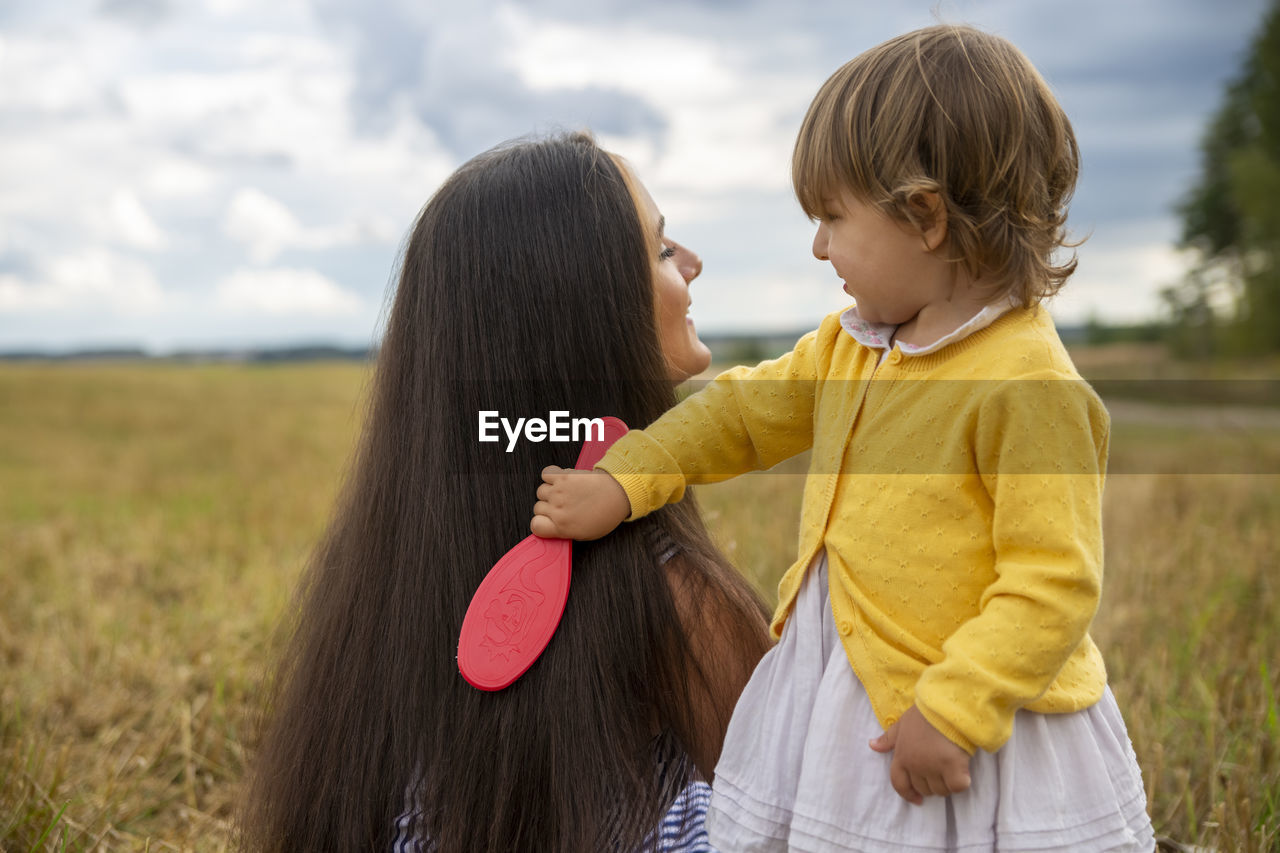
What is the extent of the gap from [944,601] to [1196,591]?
10.4ft

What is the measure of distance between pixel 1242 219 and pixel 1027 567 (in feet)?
107

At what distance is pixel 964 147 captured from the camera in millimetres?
1519

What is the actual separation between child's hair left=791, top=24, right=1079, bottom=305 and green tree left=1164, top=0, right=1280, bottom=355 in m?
25.4

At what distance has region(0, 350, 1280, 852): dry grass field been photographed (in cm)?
259

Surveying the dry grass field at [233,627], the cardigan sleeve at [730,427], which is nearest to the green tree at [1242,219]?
the dry grass field at [233,627]

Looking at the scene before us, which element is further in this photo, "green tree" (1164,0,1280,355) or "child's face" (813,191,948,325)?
"green tree" (1164,0,1280,355)

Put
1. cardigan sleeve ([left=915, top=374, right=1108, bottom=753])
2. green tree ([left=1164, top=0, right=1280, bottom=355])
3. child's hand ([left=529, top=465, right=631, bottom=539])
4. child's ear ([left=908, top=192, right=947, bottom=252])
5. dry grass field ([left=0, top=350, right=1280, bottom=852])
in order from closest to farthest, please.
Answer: cardigan sleeve ([left=915, top=374, right=1108, bottom=753])
child's ear ([left=908, top=192, right=947, bottom=252])
child's hand ([left=529, top=465, right=631, bottom=539])
dry grass field ([left=0, top=350, right=1280, bottom=852])
green tree ([left=1164, top=0, right=1280, bottom=355])

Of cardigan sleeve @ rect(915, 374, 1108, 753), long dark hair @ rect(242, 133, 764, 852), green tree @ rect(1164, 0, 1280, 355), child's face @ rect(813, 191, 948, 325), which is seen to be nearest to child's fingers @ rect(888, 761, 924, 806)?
cardigan sleeve @ rect(915, 374, 1108, 753)

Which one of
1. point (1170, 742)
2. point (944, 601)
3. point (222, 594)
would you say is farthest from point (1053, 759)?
point (222, 594)

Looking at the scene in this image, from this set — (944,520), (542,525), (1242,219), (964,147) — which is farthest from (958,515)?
(1242,219)

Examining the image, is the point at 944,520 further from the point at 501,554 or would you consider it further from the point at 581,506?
the point at 501,554

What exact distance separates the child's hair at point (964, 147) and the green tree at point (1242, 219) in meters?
25.4

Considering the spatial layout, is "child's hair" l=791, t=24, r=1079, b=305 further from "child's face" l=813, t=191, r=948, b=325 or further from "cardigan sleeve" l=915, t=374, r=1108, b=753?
"cardigan sleeve" l=915, t=374, r=1108, b=753

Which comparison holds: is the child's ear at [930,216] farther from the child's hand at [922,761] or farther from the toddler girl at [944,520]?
the child's hand at [922,761]
